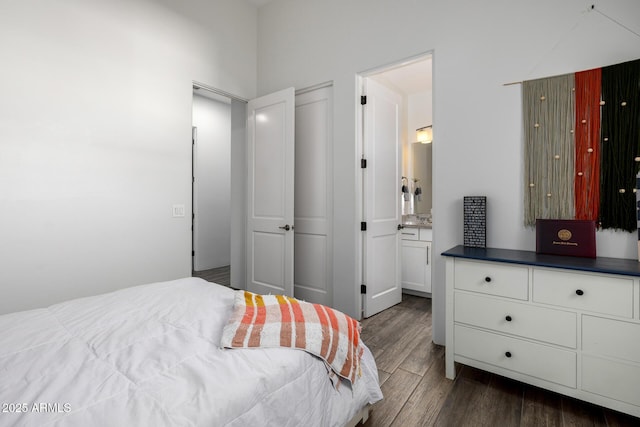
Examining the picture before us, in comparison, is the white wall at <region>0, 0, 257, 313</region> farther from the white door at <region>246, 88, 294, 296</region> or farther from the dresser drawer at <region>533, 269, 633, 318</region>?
the dresser drawer at <region>533, 269, 633, 318</region>

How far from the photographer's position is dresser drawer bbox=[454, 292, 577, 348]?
166 cm

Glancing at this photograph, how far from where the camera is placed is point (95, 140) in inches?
93.9

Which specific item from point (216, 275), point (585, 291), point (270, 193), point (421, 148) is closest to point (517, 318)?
point (585, 291)

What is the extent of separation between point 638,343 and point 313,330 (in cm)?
156

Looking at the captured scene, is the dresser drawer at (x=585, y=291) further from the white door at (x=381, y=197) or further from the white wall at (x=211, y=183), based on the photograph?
the white wall at (x=211, y=183)

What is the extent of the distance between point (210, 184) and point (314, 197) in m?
2.72

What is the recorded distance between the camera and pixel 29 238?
2.12 meters

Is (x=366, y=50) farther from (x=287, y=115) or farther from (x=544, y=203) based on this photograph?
(x=544, y=203)

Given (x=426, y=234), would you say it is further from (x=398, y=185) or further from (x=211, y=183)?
(x=211, y=183)

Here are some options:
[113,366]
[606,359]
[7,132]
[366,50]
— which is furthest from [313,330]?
[366,50]

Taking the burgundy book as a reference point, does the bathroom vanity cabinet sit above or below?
below

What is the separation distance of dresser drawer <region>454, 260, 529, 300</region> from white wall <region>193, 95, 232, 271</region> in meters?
4.23

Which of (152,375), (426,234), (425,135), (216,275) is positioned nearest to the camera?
(152,375)

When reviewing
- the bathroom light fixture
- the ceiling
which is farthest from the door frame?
the bathroom light fixture
